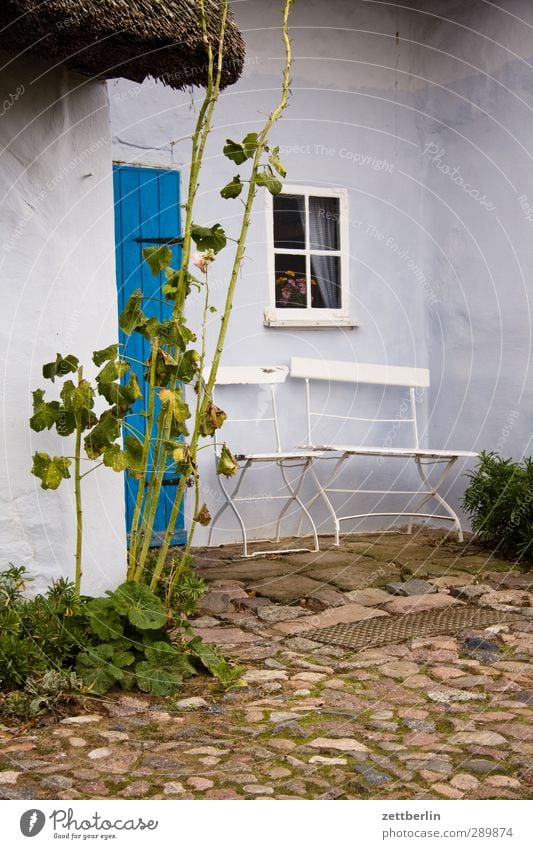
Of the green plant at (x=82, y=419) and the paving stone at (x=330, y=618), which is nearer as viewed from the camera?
the green plant at (x=82, y=419)

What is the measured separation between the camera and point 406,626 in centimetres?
488

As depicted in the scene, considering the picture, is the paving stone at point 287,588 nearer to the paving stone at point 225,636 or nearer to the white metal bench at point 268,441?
the paving stone at point 225,636

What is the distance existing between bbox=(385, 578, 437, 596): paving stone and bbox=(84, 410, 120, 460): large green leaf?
2133mm

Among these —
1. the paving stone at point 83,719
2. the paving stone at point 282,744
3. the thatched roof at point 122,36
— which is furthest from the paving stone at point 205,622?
the thatched roof at point 122,36

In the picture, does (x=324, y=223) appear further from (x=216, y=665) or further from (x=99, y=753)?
(x=99, y=753)

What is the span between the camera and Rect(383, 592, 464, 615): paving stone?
A: 17.0ft

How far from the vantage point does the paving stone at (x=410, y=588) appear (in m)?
5.52

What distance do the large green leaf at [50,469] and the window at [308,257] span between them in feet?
11.2

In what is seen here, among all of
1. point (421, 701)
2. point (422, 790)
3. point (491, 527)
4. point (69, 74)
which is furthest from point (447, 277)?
point (422, 790)

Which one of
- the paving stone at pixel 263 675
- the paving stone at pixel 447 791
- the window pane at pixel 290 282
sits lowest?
the paving stone at pixel 447 791

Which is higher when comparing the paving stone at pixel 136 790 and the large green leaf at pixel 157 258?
the large green leaf at pixel 157 258

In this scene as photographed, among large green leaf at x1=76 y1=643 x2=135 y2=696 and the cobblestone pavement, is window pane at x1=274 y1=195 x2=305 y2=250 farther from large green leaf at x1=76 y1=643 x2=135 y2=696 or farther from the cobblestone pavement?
large green leaf at x1=76 y1=643 x2=135 y2=696

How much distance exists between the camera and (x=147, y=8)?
13.5 feet

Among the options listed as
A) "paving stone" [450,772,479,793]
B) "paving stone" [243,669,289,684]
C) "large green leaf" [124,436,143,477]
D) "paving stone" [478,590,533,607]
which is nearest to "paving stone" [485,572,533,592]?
"paving stone" [478,590,533,607]
